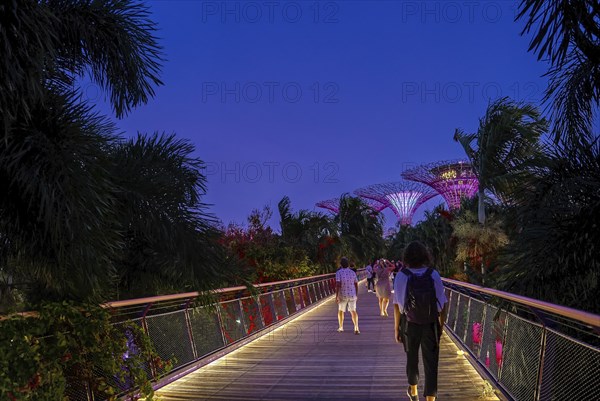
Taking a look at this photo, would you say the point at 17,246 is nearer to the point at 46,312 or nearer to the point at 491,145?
the point at 46,312

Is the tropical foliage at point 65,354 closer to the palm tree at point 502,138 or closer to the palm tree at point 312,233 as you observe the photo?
the palm tree at point 502,138

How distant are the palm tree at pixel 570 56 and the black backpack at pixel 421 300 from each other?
1993 mm

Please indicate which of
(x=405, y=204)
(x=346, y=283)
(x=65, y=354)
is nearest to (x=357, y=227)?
(x=405, y=204)

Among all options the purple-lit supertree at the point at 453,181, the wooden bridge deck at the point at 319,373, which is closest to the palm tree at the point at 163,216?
the wooden bridge deck at the point at 319,373

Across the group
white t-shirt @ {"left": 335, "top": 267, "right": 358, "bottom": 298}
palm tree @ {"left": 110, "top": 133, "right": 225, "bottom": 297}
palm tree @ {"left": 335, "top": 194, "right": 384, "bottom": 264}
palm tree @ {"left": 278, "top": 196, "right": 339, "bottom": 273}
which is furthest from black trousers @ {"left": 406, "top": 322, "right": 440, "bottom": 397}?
palm tree @ {"left": 335, "top": 194, "right": 384, "bottom": 264}

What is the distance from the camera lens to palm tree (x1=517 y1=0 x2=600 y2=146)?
442cm

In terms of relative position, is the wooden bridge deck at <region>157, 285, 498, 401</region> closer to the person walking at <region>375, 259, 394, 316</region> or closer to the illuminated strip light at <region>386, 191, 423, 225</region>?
the person walking at <region>375, 259, 394, 316</region>

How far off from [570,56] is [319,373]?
4.77m

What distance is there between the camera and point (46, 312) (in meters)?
4.44

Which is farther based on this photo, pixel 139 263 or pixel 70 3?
pixel 139 263

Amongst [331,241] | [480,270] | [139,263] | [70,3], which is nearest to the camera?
[70,3]

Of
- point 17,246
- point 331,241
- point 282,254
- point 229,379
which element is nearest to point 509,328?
point 229,379

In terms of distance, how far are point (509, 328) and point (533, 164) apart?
167 centimetres

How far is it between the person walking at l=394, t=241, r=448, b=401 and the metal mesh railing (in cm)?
58
